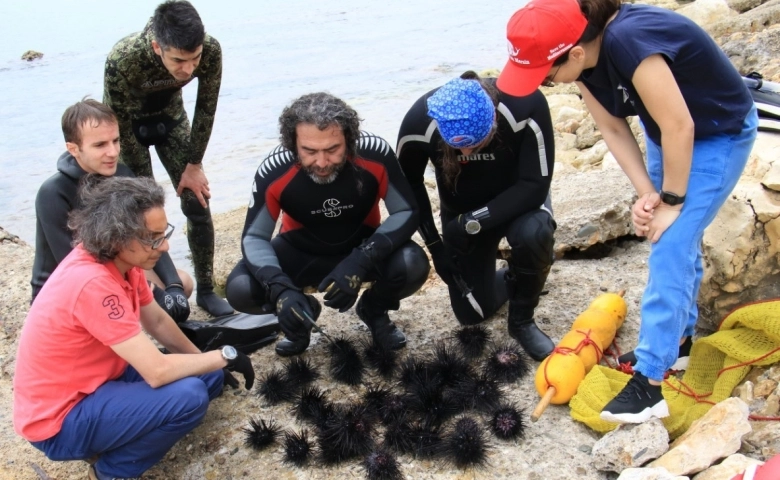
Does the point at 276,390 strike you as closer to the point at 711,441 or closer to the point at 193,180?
the point at 193,180

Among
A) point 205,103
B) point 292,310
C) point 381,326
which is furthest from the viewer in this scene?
point 205,103

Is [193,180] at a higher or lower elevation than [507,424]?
higher

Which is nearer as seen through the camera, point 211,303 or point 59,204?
point 59,204

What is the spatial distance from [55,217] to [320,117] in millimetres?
1450

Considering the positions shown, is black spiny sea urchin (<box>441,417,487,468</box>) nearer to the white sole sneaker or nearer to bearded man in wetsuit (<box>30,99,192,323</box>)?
the white sole sneaker

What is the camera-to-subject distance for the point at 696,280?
3.16m

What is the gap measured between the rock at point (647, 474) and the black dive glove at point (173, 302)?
8.19 feet

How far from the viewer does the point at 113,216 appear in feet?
9.15

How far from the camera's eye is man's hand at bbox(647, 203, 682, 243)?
2.79m

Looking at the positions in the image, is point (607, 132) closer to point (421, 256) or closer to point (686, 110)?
point (686, 110)

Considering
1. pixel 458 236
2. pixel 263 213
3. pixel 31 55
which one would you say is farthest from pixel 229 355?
pixel 31 55

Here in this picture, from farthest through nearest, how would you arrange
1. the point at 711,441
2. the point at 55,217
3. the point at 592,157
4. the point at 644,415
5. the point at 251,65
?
1. the point at 251,65
2. the point at 592,157
3. the point at 55,217
4. the point at 644,415
5. the point at 711,441

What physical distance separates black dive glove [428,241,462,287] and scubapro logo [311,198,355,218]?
1.88 ft

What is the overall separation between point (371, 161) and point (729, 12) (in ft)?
29.4
